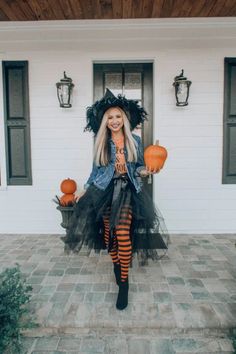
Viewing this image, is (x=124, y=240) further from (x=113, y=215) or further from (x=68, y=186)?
(x=68, y=186)

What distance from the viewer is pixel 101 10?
10.4 feet

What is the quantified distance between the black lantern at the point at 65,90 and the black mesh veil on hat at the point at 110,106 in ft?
4.08

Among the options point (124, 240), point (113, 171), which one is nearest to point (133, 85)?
point (113, 171)

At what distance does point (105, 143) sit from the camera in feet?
7.47

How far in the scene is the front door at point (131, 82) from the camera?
12.0 feet

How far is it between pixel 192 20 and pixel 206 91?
88 centimetres

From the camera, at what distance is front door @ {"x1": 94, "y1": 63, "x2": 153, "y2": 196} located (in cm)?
367

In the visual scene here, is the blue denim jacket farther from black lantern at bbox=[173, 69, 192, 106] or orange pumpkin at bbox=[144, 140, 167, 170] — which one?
black lantern at bbox=[173, 69, 192, 106]

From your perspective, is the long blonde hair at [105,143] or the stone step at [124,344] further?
the long blonde hair at [105,143]

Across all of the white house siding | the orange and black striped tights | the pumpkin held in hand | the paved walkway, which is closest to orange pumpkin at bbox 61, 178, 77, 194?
the pumpkin held in hand

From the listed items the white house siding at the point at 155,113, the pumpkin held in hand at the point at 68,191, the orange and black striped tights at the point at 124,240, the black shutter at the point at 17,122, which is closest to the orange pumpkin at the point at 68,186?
the pumpkin held in hand at the point at 68,191

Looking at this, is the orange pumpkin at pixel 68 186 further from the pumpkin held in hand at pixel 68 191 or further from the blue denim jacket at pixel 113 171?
the blue denim jacket at pixel 113 171

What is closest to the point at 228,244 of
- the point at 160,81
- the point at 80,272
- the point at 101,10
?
the point at 80,272

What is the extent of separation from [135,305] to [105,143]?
1299 millimetres
